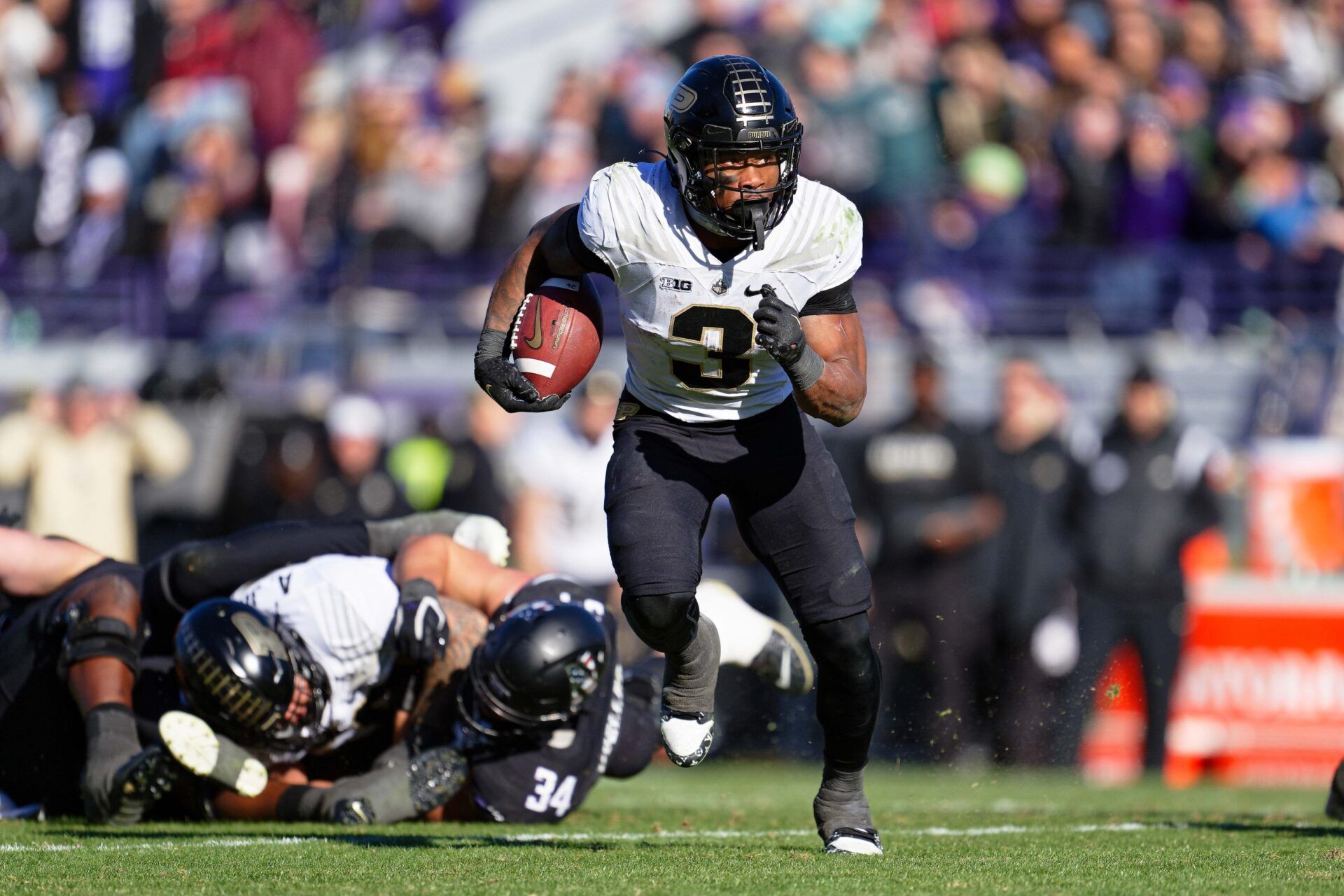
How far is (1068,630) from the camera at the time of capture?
9.15 meters

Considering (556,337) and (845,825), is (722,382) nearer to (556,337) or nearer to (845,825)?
(556,337)

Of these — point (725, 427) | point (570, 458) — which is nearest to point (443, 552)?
point (725, 427)

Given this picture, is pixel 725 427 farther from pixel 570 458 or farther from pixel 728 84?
pixel 570 458

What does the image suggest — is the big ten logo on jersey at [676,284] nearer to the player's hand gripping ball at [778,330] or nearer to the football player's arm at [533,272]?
the football player's arm at [533,272]

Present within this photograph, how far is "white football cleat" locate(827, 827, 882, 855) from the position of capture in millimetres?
4695

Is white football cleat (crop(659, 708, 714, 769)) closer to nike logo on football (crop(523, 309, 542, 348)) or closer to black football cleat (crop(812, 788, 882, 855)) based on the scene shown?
black football cleat (crop(812, 788, 882, 855))

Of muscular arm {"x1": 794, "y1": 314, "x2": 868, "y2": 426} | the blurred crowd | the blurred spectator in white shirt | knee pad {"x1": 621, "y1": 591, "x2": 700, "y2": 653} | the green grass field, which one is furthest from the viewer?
the blurred crowd

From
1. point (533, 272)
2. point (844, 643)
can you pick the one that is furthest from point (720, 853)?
point (533, 272)

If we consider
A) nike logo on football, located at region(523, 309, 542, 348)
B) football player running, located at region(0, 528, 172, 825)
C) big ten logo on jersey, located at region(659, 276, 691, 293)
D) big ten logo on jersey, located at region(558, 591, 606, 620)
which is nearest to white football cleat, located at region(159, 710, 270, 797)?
football player running, located at region(0, 528, 172, 825)

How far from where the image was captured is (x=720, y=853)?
4.80m

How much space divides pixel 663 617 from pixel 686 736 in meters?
0.35

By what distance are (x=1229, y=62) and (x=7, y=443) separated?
24.6 feet

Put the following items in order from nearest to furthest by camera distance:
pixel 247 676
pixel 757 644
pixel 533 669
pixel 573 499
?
pixel 247 676, pixel 533 669, pixel 757 644, pixel 573 499

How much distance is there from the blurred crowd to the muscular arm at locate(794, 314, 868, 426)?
5659 mm
